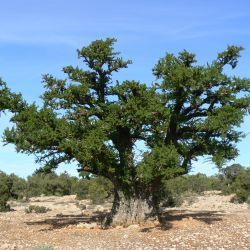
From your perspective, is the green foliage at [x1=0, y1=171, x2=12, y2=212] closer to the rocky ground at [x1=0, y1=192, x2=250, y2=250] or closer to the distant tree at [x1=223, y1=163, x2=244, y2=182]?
the rocky ground at [x1=0, y1=192, x2=250, y2=250]

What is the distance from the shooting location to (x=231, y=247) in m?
17.7

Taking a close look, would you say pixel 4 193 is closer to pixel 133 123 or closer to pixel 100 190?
pixel 100 190

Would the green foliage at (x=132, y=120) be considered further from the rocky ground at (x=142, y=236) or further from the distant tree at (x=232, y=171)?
the distant tree at (x=232, y=171)

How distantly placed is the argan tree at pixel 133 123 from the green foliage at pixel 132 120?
5cm

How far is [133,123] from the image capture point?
22.3 metres

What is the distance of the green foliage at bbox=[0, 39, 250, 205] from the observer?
70.0ft

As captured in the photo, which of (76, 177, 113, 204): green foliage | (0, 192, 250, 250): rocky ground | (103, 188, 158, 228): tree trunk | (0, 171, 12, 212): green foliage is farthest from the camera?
(76, 177, 113, 204): green foliage

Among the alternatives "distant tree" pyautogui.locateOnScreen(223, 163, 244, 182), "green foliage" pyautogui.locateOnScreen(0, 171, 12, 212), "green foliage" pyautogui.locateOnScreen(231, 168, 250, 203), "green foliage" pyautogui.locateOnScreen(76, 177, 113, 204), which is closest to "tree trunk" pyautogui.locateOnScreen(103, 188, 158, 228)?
"green foliage" pyautogui.locateOnScreen(0, 171, 12, 212)

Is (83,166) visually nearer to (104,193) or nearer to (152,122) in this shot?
(152,122)

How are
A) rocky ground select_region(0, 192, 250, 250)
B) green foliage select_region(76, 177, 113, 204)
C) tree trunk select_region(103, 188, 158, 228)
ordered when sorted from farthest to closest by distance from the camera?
green foliage select_region(76, 177, 113, 204), tree trunk select_region(103, 188, 158, 228), rocky ground select_region(0, 192, 250, 250)

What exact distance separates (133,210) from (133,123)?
4.48 meters

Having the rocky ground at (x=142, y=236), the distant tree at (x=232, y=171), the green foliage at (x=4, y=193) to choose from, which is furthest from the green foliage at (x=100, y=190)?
the rocky ground at (x=142, y=236)

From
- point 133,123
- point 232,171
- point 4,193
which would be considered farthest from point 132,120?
point 232,171

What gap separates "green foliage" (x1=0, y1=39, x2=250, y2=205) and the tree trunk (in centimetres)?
32
